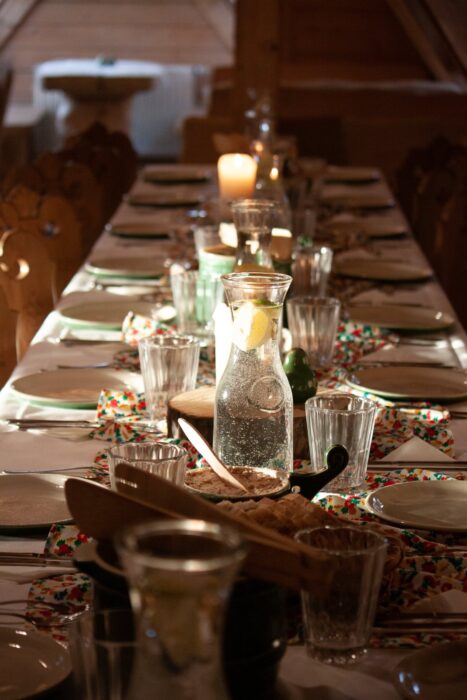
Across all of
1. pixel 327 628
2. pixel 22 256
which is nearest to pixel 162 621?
pixel 327 628

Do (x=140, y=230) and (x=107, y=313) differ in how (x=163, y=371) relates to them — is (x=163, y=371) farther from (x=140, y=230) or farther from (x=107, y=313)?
(x=140, y=230)

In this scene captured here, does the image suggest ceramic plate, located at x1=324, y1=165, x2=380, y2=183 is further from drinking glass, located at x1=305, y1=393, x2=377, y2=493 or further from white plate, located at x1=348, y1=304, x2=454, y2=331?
drinking glass, located at x1=305, y1=393, x2=377, y2=493

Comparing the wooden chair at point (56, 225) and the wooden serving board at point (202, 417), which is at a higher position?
the wooden serving board at point (202, 417)

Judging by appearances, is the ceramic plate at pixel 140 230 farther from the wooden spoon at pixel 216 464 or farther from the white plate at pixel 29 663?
the white plate at pixel 29 663

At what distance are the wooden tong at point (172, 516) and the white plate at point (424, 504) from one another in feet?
1.43

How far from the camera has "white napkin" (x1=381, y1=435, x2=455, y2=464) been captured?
1.59 m

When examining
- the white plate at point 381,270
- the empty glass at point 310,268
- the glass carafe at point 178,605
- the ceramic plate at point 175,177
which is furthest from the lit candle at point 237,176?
the ceramic plate at point 175,177

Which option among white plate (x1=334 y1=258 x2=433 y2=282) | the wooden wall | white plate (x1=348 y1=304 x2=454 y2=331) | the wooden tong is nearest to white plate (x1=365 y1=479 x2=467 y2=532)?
the wooden tong

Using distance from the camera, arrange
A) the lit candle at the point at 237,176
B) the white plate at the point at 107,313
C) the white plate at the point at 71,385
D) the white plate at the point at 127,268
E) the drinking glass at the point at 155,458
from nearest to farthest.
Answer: the drinking glass at the point at 155,458
the white plate at the point at 71,385
the white plate at the point at 107,313
the lit candle at the point at 237,176
the white plate at the point at 127,268

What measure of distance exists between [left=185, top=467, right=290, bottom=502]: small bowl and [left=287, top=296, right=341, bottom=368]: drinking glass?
2.56 feet

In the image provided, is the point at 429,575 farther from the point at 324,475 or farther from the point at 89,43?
the point at 89,43

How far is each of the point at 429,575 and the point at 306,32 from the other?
27.9 ft

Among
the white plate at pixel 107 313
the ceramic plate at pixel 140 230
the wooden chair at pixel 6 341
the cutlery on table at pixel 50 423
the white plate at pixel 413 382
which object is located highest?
the cutlery on table at pixel 50 423

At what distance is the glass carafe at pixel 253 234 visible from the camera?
197 cm
